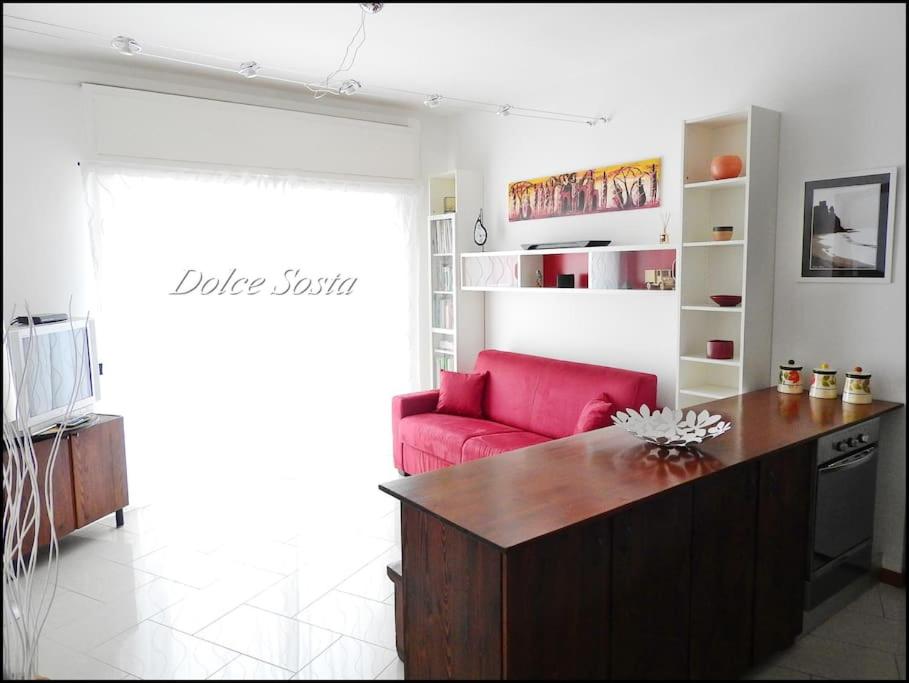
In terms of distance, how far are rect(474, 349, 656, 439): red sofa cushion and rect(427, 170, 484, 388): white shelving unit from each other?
33 cm

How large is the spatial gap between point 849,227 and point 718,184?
605 mm

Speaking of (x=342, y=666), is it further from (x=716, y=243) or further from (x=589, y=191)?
(x=589, y=191)

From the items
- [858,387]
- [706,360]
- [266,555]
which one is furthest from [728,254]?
[266,555]

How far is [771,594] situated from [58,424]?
3.18 metres

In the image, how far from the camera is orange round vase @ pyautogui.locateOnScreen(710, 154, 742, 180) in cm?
309

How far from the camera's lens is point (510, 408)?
4309mm

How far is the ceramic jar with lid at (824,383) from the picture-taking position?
2.84 metres

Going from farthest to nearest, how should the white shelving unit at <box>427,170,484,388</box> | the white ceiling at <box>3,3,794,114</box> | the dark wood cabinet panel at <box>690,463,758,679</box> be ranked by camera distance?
1. the white shelving unit at <box>427,170,484,388</box>
2. the dark wood cabinet panel at <box>690,463,758,679</box>
3. the white ceiling at <box>3,3,794,114</box>

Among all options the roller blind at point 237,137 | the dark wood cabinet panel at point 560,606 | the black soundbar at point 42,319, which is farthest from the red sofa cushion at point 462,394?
the dark wood cabinet panel at point 560,606

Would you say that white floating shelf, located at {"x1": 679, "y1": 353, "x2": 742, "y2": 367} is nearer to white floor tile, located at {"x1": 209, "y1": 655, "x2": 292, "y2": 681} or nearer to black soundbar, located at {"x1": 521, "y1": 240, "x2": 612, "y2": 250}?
black soundbar, located at {"x1": 521, "y1": 240, "x2": 612, "y2": 250}

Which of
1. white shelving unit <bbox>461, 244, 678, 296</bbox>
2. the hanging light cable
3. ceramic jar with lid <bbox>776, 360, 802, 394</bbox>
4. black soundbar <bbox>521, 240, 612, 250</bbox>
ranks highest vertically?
the hanging light cable

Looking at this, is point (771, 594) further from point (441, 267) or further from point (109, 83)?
point (109, 83)

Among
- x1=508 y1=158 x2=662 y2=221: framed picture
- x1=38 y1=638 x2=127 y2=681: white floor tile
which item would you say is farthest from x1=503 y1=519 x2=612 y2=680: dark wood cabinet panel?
x1=508 y1=158 x2=662 y2=221: framed picture

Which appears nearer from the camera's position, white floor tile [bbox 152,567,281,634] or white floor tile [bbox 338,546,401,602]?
white floor tile [bbox 152,567,281,634]
